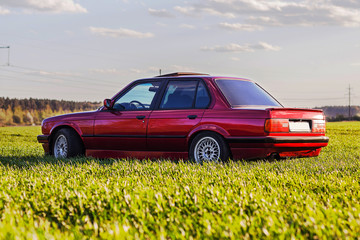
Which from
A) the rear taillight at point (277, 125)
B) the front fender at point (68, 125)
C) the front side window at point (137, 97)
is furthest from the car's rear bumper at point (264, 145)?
the front fender at point (68, 125)

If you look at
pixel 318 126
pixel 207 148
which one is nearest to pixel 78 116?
pixel 207 148

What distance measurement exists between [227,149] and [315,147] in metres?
1.78

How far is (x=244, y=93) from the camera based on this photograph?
340 inches

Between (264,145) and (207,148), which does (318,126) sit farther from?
(207,148)

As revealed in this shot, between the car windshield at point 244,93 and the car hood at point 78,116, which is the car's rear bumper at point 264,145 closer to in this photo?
the car windshield at point 244,93

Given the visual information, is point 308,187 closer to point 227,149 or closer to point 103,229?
point 227,149


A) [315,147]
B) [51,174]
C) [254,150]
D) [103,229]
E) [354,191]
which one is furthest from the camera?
[315,147]

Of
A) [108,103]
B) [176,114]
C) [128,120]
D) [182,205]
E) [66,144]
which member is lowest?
[182,205]

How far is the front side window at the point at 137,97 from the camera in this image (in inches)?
364

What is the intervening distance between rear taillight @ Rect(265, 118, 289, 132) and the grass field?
0.97m

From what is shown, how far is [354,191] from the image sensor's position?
546cm

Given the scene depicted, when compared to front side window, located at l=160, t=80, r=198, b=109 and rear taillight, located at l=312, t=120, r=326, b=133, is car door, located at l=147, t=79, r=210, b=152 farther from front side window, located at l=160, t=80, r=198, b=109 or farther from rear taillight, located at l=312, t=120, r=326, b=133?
rear taillight, located at l=312, t=120, r=326, b=133

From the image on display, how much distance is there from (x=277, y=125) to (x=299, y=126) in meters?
0.64

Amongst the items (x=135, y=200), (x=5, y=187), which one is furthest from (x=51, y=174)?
(x=135, y=200)
